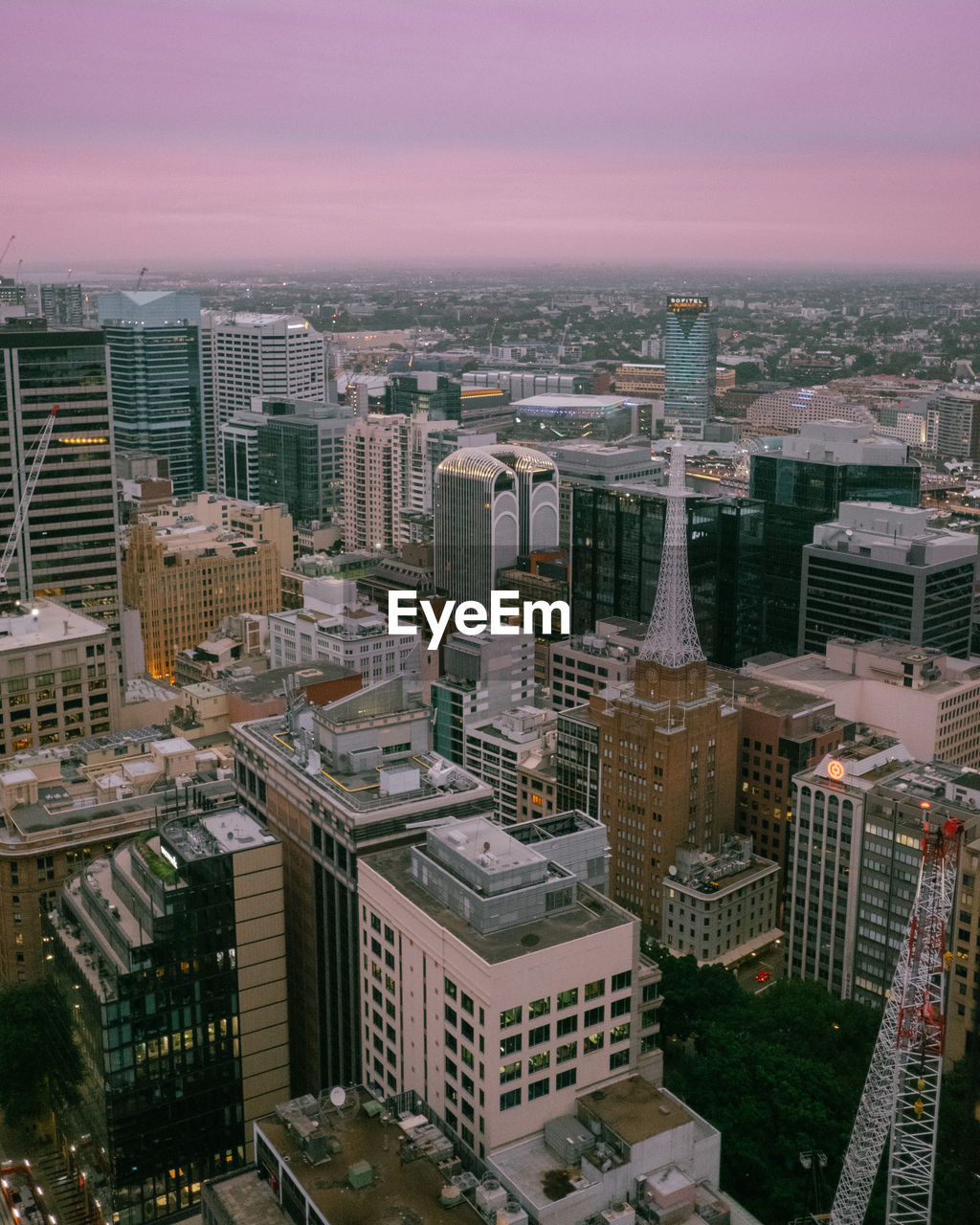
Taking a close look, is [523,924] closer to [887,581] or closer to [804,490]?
[887,581]

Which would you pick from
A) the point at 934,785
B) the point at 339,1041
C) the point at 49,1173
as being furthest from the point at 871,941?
the point at 49,1173

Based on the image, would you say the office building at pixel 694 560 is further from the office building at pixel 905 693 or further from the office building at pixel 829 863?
the office building at pixel 829 863

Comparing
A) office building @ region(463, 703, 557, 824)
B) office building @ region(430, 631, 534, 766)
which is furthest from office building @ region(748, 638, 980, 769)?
office building @ region(430, 631, 534, 766)

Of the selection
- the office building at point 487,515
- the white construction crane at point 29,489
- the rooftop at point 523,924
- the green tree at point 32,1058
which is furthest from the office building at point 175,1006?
the office building at point 487,515

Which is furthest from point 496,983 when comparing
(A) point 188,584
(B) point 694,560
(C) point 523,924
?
(A) point 188,584

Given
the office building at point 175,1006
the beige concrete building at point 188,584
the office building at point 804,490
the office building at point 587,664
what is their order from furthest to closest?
1. the office building at point 804,490
2. the beige concrete building at point 188,584
3. the office building at point 587,664
4. the office building at point 175,1006

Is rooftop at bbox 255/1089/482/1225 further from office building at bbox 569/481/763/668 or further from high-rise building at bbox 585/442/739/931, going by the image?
office building at bbox 569/481/763/668
